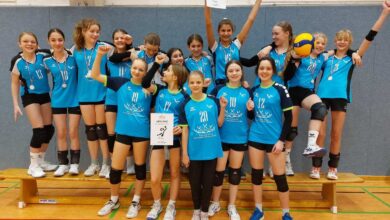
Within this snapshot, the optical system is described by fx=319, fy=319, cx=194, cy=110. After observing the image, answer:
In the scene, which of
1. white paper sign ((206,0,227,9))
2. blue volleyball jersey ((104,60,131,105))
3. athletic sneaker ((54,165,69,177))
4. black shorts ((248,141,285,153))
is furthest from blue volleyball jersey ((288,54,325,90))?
athletic sneaker ((54,165,69,177))

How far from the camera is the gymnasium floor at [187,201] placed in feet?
12.1

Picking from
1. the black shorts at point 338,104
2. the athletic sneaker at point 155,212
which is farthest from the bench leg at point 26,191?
the black shorts at point 338,104

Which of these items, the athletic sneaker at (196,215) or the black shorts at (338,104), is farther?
the black shorts at (338,104)

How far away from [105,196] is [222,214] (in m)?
1.56

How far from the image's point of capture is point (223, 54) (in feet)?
12.9

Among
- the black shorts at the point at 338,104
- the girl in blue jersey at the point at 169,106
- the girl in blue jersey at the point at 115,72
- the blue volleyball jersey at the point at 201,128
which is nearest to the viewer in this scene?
the blue volleyball jersey at the point at 201,128

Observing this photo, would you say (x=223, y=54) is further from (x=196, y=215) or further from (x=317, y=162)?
(x=196, y=215)

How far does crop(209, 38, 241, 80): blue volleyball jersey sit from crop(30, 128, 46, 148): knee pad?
223cm

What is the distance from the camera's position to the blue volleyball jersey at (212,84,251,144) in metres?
3.32

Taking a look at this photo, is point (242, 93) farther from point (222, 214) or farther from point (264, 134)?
point (222, 214)

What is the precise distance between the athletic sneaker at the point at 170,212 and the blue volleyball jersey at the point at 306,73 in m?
2.01

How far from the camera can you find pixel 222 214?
3.64 meters

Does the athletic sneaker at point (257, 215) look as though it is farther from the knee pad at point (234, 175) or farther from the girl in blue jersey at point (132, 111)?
the girl in blue jersey at point (132, 111)

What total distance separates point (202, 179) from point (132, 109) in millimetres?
1041
